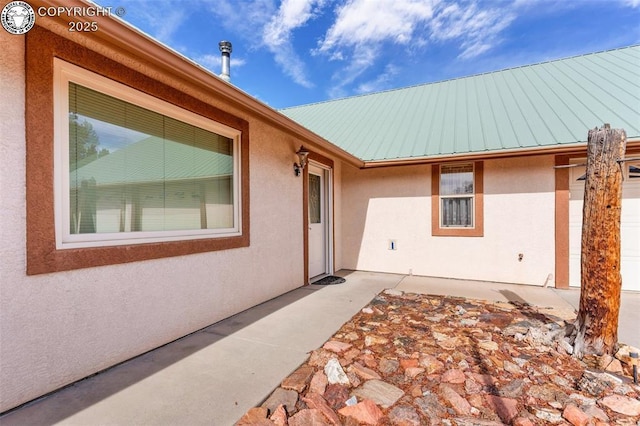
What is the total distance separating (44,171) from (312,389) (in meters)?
2.67

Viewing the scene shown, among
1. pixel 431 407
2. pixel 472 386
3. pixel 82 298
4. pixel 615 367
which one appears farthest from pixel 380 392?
pixel 82 298

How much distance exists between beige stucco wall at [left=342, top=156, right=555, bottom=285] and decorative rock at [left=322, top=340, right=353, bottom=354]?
4.10 metres

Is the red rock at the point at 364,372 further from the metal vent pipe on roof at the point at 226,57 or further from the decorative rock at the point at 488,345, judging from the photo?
the metal vent pipe on roof at the point at 226,57

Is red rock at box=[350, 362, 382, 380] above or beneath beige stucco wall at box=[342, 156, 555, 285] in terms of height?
beneath

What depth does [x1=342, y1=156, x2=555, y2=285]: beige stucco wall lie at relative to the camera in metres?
5.84

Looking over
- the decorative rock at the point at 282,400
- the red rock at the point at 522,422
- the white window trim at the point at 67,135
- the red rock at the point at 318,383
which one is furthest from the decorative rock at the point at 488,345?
the white window trim at the point at 67,135

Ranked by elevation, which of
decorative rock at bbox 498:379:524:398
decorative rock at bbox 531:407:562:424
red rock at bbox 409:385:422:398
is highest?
decorative rock at bbox 531:407:562:424

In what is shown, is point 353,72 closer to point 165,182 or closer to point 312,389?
point 165,182

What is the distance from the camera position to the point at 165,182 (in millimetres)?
3291

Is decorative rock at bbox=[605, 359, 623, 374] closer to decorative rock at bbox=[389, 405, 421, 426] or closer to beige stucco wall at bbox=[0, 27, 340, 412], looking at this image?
decorative rock at bbox=[389, 405, 421, 426]

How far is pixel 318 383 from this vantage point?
8.08 feet

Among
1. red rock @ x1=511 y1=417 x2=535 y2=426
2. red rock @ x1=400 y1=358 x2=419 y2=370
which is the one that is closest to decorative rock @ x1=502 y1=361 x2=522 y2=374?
red rock @ x1=511 y1=417 x2=535 y2=426

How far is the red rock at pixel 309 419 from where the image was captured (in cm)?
202

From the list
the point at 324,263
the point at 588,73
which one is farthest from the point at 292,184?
the point at 588,73
